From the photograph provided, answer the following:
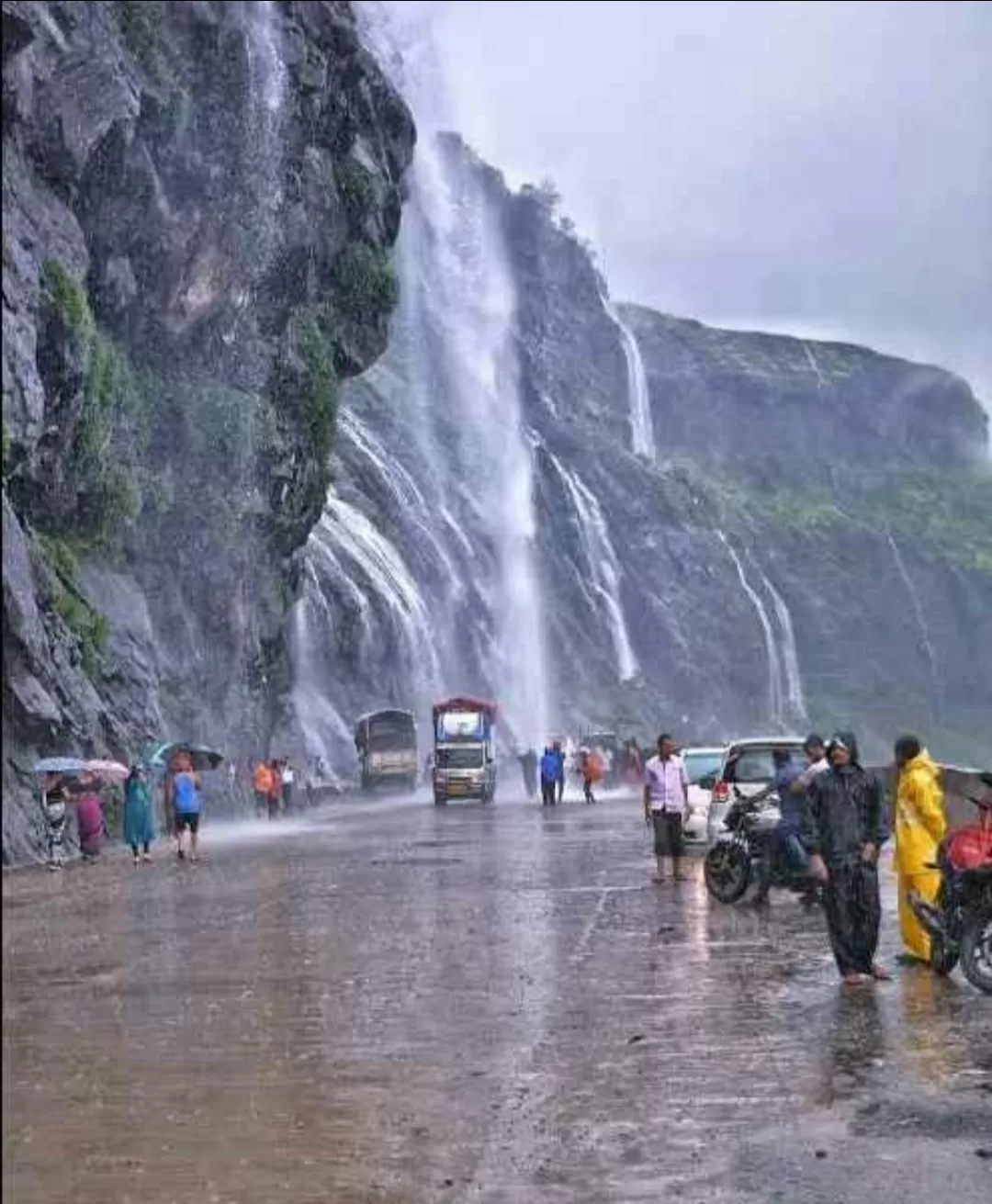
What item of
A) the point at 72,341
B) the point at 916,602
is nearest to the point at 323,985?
the point at 72,341

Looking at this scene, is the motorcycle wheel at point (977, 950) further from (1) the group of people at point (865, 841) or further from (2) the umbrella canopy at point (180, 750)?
(2) the umbrella canopy at point (180, 750)

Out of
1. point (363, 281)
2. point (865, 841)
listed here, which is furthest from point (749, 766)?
point (363, 281)

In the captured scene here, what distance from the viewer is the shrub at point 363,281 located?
4906cm

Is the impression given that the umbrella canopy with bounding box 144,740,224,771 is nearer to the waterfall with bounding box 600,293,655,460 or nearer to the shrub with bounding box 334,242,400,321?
the shrub with bounding box 334,242,400,321

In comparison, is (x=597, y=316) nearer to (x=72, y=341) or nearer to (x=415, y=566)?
(x=415, y=566)

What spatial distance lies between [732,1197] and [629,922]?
9460 millimetres

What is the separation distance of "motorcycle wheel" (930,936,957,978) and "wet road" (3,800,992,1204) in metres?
0.26

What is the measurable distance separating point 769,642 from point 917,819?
11913cm

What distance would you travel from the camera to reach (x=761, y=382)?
175750mm

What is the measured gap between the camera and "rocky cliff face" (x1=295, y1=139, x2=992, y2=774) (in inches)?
2987

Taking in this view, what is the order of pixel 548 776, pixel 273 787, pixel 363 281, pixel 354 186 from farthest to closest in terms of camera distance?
pixel 363 281
pixel 354 186
pixel 548 776
pixel 273 787

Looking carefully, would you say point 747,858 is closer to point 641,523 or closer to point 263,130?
point 263,130

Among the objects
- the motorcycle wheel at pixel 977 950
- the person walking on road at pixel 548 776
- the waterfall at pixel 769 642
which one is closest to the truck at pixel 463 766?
the person walking on road at pixel 548 776

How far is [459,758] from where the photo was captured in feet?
167
